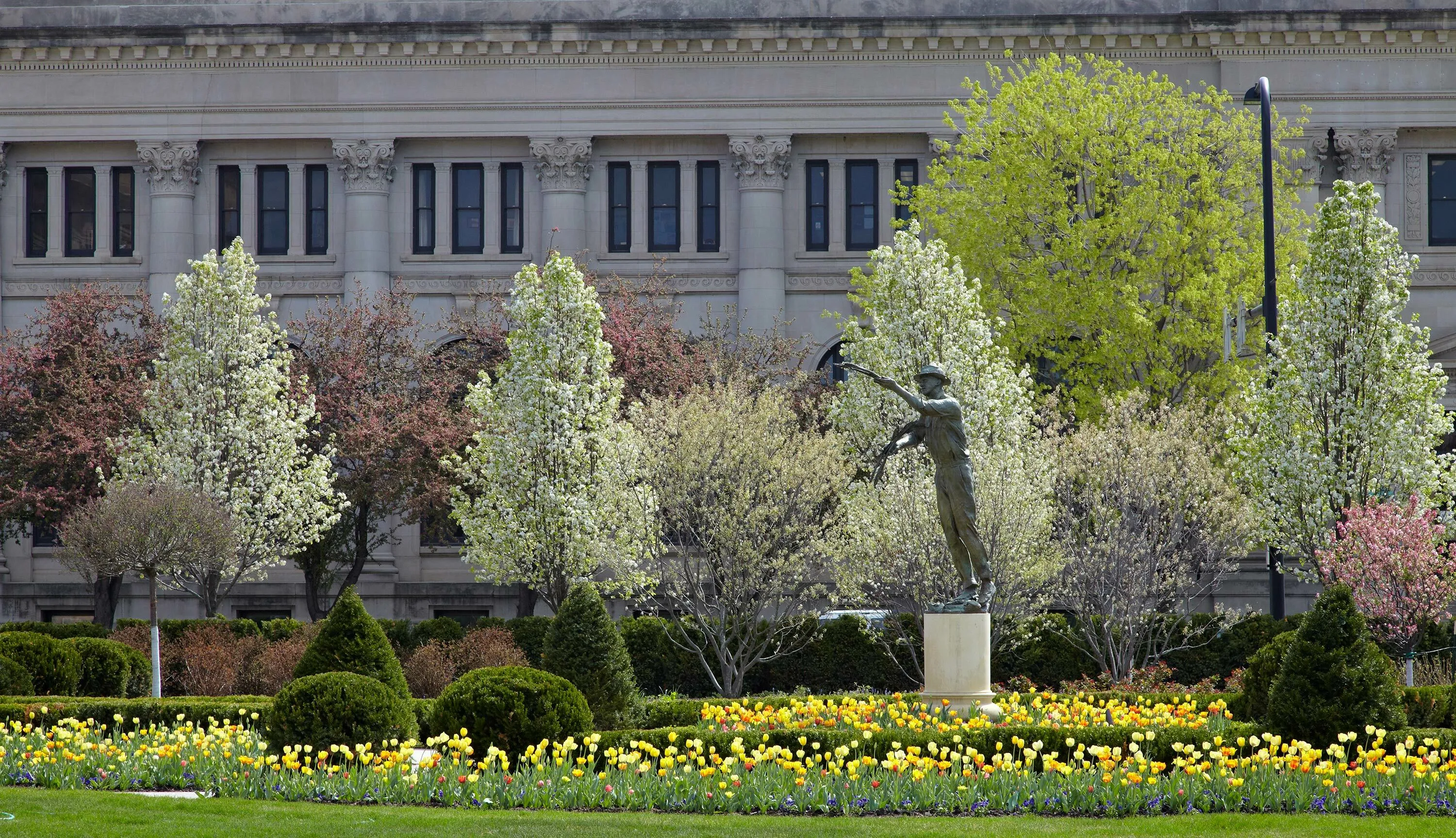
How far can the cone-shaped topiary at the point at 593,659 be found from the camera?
62.8ft

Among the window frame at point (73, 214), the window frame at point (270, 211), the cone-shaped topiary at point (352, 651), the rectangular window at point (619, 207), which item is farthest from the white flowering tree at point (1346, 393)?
the window frame at point (73, 214)

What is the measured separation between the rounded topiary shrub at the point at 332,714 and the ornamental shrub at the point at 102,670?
9.86 m

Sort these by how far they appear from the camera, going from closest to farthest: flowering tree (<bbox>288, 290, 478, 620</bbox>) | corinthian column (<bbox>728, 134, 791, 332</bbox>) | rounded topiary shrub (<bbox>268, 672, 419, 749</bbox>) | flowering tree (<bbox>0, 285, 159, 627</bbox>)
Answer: rounded topiary shrub (<bbox>268, 672, 419, 749</bbox>) → flowering tree (<bbox>0, 285, 159, 627</bbox>) → flowering tree (<bbox>288, 290, 478, 620</bbox>) → corinthian column (<bbox>728, 134, 791, 332</bbox>)

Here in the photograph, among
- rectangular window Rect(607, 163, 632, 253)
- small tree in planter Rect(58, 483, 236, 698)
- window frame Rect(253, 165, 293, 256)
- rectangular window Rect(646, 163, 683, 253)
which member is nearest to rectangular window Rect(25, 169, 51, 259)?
window frame Rect(253, 165, 293, 256)

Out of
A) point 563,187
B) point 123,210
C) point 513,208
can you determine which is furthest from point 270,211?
point 563,187

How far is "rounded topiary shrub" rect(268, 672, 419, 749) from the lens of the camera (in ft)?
54.3

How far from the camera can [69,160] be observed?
154 feet

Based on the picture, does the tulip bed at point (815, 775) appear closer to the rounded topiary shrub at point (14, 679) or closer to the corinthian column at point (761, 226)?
the rounded topiary shrub at point (14, 679)

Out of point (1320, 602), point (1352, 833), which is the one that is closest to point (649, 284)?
point (1320, 602)

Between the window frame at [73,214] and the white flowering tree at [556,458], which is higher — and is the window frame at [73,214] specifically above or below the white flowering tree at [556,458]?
above

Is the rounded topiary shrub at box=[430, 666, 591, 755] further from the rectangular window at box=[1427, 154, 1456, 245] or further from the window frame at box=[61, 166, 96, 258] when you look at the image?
the rectangular window at box=[1427, 154, 1456, 245]

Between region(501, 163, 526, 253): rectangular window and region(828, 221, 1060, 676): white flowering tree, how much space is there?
1484cm

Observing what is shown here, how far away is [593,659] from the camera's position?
19.2 m

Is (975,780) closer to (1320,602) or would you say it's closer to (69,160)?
(1320,602)
